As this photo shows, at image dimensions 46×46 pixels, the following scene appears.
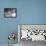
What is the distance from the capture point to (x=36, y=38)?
4.17m

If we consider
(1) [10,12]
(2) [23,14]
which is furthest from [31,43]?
(1) [10,12]

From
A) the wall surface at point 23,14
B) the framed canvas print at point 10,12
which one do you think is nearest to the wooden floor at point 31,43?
the wall surface at point 23,14

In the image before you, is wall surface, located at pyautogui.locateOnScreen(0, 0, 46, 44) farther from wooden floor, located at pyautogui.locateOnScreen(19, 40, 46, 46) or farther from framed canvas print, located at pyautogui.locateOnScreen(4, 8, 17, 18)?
wooden floor, located at pyautogui.locateOnScreen(19, 40, 46, 46)

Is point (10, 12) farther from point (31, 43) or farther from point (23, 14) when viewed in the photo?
point (31, 43)

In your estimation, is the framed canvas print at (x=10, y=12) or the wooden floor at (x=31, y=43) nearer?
the wooden floor at (x=31, y=43)

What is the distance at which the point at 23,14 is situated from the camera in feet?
14.6

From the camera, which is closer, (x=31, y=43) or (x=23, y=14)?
(x=31, y=43)

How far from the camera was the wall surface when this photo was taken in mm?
4445

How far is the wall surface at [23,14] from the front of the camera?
175 inches

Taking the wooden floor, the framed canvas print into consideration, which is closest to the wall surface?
the framed canvas print

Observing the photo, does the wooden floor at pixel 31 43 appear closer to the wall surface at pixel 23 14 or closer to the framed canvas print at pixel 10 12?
the wall surface at pixel 23 14

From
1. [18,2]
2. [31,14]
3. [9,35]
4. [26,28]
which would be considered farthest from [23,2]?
[9,35]

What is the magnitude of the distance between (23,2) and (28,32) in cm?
105

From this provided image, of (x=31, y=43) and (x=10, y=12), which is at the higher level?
(x=10, y=12)
